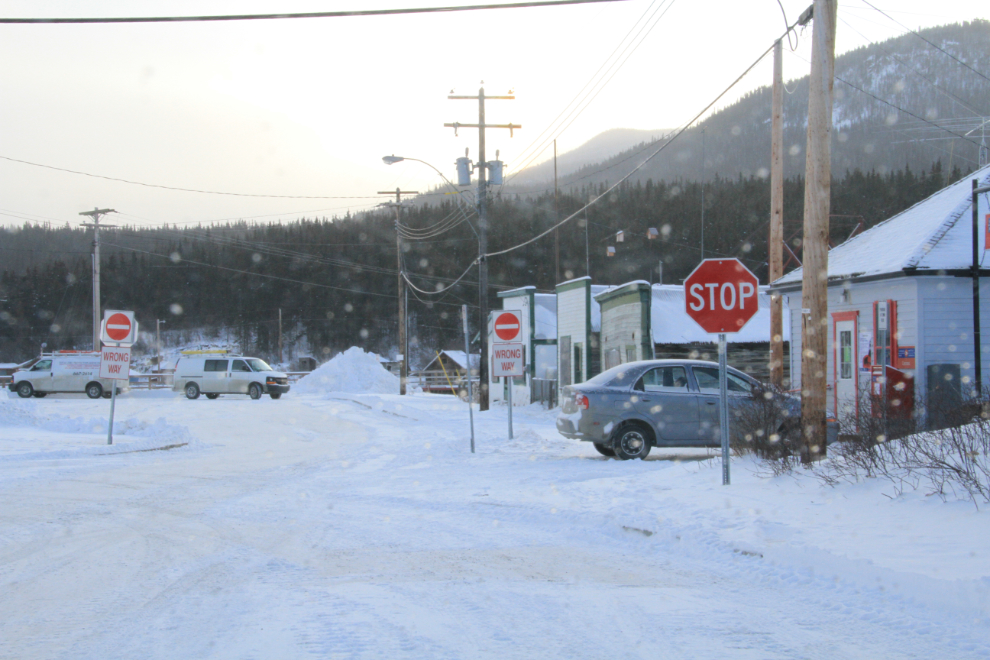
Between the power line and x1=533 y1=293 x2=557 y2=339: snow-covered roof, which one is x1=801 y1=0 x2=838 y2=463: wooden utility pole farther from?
x1=533 y1=293 x2=557 y2=339: snow-covered roof

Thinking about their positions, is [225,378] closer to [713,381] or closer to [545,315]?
[545,315]

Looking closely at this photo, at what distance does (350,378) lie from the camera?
46.5m

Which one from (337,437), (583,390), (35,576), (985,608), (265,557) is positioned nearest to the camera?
(985,608)

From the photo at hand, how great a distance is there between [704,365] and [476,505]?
5.86 m

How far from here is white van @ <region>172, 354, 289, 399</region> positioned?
37.5 meters

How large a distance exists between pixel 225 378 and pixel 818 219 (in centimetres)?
3275

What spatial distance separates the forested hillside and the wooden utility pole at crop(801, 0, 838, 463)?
74721 mm

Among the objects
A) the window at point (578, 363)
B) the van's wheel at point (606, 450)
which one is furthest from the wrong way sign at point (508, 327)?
the window at point (578, 363)

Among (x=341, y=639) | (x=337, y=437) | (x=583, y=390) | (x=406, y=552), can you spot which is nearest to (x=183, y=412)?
(x=337, y=437)

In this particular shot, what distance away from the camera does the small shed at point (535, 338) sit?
32.0 m

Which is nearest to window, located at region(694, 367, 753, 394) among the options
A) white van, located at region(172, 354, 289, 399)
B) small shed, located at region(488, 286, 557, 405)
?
small shed, located at region(488, 286, 557, 405)

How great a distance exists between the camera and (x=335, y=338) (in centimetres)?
11412

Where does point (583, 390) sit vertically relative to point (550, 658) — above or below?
above

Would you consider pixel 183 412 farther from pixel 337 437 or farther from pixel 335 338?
pixel 335 338
